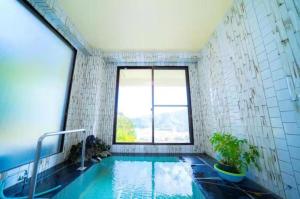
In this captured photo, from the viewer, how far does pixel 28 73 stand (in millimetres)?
1664

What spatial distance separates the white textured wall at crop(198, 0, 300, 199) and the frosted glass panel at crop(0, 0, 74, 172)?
2.78 meters

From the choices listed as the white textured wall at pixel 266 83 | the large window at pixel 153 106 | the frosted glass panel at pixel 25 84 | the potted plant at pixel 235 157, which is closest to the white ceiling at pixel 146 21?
the white textured wall at pixel 266 83

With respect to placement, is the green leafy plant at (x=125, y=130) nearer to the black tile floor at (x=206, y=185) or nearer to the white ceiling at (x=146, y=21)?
the black tile floor at (x=206, y=185)

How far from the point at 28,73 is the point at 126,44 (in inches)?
71.3

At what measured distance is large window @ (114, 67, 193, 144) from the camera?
128 inches

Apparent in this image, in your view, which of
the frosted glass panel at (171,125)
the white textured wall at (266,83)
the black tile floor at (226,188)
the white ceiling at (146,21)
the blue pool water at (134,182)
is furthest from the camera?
the frosted glass panel at (171,125)

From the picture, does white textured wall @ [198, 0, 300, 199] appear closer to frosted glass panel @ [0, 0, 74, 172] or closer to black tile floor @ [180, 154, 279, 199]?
black tile floor @ [180, 154, 279, 199]

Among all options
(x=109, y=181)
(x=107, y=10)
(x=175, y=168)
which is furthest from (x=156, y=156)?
(x=107, y=10)

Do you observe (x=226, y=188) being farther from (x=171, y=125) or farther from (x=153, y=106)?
(x=153, y=106)

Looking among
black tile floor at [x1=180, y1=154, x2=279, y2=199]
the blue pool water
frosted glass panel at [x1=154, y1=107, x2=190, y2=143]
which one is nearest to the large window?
frosted glass panel at [x1=154, y1=107, x2=190, y2=143]

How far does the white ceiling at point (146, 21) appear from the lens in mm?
1911

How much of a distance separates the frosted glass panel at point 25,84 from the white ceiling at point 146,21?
2.02 ft

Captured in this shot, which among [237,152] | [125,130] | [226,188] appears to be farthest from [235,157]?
[125,130]

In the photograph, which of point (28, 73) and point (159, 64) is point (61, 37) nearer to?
point (28, 73)
